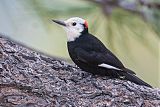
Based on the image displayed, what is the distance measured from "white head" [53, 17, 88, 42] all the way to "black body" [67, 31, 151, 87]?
0.14ft

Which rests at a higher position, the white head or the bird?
the white head

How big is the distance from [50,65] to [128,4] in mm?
490

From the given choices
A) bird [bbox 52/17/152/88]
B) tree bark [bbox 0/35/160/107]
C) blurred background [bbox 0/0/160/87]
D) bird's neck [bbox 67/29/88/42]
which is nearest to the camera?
tree bark [bbox 0/35/160/107]

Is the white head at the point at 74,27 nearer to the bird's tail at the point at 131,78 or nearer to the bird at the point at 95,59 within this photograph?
the bird at the point at 95,59

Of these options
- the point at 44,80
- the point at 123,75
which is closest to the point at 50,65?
the point at 44,80

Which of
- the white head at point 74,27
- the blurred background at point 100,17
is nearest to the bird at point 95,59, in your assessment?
the white head at point 74,27

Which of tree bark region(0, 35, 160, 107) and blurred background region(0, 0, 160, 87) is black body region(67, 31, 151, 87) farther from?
blurred background region(0, 0, 160, 87)

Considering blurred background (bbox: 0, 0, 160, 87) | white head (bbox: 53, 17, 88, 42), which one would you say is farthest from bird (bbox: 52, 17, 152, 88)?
blurred background (bbox: 0, 0, 160, 87)

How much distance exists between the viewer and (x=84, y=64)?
1.66m

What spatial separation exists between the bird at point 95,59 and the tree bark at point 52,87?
0.04 m

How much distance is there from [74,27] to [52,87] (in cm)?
35

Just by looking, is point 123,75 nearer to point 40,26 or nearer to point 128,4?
point 128,4

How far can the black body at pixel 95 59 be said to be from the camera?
5.36 ft

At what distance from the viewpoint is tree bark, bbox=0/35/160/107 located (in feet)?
4.76
